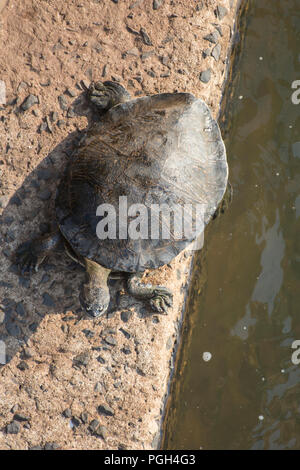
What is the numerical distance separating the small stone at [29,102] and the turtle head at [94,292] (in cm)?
140

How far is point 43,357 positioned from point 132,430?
983mm

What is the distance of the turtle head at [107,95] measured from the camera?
11.5 ft

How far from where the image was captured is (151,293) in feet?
11.6

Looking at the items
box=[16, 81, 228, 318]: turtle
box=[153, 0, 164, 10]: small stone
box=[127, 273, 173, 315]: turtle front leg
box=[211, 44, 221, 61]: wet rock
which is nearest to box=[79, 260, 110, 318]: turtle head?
box=[16, 81, 228, 318]: turtle

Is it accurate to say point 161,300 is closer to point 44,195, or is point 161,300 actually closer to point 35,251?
point 35,251

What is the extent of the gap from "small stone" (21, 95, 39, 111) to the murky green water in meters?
1.75

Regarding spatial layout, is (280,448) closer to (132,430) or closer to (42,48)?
(132,430)

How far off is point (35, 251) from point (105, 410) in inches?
57.7

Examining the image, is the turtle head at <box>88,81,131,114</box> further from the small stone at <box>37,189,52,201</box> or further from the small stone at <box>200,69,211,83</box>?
the small stone at <box>37,189,52,201</box>

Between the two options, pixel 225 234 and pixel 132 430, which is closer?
pixel 132 430

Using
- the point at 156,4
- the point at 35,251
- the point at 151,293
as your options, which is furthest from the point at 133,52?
the point at 151,293

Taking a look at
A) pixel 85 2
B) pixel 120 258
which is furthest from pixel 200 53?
pixel 120 258

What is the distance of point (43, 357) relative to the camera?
140 inches
